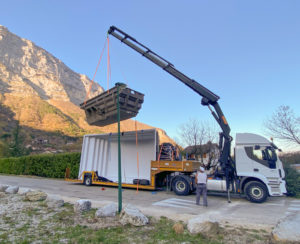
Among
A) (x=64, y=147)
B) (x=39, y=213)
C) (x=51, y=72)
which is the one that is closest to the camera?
(x=39, y=213)

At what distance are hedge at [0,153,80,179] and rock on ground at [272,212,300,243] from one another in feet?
52.9

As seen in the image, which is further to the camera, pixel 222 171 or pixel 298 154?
pixel 298 154

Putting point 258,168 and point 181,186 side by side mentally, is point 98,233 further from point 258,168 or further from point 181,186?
point 258,168

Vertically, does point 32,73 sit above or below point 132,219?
above

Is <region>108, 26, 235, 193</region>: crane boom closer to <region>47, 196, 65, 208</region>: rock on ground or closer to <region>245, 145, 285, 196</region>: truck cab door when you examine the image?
<region>245, 145, 285, 196</region>: truck cab door

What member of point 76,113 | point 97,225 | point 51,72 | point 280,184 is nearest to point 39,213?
point 97,225

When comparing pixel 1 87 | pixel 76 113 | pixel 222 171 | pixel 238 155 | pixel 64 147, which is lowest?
pixel 222 171

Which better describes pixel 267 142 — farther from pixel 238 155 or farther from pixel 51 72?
pixel 51 72

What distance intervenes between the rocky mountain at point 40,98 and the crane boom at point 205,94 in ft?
98.8

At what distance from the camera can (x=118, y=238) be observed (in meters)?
3.73

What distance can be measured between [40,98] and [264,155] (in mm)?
76001

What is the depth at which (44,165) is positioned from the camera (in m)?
20.1

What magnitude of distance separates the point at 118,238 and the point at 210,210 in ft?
13.3

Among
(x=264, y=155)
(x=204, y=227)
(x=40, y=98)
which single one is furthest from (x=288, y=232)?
(x=40, y=98)
